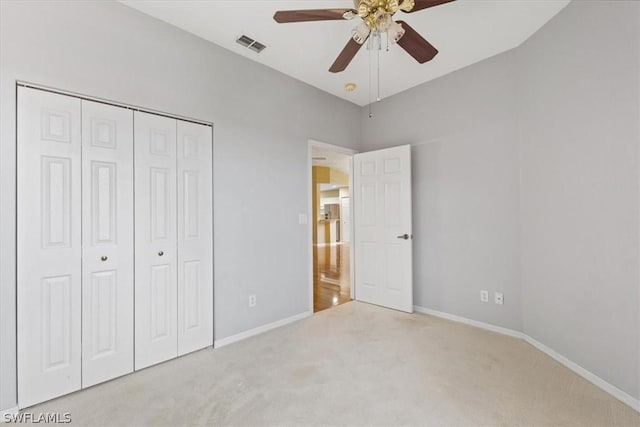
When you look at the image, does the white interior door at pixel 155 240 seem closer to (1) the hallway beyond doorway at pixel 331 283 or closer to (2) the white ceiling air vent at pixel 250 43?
(2) the white ceiling air vent at pixel 250 43

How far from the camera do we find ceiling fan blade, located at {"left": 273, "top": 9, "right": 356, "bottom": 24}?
5.51 feet

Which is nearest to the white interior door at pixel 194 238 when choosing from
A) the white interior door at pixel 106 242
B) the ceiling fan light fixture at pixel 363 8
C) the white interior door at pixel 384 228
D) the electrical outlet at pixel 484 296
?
the white interior door at pixel 106 242

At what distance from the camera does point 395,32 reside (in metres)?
1.74

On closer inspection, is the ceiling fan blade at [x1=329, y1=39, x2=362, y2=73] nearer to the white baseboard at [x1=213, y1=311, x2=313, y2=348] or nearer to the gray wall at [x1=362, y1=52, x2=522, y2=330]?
the gray wall at [x1=362, y1=52, x2=522, y2=330]

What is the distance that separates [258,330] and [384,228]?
1.96 meters

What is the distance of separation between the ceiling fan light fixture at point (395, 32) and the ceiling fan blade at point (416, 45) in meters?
0.04

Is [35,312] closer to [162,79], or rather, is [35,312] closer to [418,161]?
[162,79]

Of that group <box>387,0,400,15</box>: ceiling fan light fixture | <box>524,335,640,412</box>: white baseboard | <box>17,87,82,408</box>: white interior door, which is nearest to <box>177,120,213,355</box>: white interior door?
<box>17,87,82,408</box>: white interior door

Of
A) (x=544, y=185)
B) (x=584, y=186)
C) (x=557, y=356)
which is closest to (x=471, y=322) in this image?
(x=557, y=356)

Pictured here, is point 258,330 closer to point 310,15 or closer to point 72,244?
point 72,244

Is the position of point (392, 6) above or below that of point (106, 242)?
above

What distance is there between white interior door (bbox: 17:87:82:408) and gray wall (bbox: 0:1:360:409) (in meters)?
0.05

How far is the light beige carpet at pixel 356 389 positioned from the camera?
1.70 m

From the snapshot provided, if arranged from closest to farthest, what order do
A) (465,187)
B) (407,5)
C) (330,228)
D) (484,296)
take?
(407,5) < (484,296) < (465,187) < (330,228)
